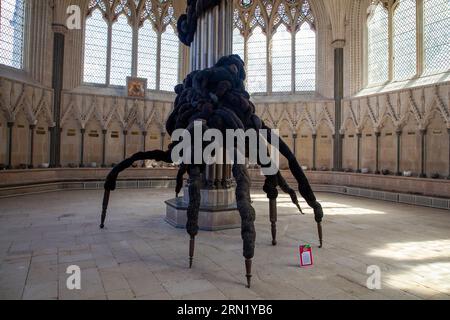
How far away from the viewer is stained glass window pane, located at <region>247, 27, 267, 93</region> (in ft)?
58.4

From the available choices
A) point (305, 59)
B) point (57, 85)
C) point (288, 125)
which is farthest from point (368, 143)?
point (57, 85)

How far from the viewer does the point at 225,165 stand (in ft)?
24.8

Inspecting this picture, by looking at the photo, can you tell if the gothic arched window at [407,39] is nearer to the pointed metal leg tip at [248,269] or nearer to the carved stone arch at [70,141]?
the pointed metal leg tip at [248,269]

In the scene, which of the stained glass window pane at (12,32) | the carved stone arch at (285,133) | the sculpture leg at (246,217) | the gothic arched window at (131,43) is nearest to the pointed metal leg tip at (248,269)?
the sculpture leg at (246,217)

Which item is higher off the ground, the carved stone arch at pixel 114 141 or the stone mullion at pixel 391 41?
the stone mullion at pixel 391 41

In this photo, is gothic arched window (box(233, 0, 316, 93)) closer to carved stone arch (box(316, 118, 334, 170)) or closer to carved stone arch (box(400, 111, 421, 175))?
carved stone arch (box(316, 118, 334, 170))

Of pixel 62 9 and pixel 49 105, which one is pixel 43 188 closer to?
pixel 49 105

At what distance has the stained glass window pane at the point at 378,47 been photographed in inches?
579

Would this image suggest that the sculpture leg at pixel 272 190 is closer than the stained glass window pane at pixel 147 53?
Yes

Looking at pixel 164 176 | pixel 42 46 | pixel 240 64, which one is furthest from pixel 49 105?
pixel 240 64

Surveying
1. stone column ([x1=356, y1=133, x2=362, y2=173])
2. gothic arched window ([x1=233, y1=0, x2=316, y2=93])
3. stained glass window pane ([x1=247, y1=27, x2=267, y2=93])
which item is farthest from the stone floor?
stained glass window pane ([x1=247, y1=27, x2=267, y2=93])

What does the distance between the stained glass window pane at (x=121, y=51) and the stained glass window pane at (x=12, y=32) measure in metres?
4.17

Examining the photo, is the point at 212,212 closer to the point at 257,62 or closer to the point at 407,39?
the point at 407,39
